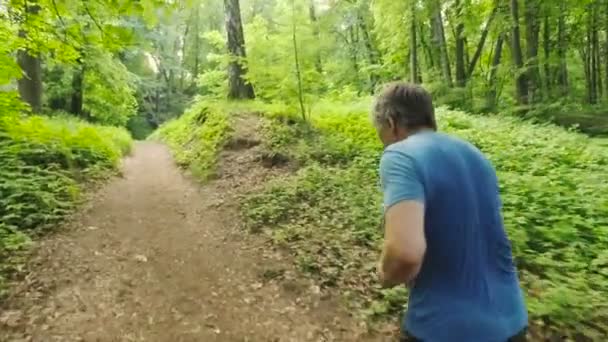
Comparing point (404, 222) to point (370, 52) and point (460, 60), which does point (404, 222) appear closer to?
point (460, 60)

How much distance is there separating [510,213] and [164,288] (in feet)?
13.7

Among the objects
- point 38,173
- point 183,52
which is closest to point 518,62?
point 38,173

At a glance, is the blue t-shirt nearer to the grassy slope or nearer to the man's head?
the man's head

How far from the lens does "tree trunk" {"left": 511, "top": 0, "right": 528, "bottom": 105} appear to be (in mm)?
13721

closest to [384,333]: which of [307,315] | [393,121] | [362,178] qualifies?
[307,315]

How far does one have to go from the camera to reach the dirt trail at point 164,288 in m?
4.38

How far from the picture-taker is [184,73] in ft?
124

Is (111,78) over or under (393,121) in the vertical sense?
over

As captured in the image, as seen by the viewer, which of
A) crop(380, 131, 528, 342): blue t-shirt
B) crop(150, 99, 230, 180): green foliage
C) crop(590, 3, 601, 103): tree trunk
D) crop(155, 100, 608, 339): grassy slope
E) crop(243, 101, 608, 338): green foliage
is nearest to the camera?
crop(380, 131, 528, 342): blue t-shirt

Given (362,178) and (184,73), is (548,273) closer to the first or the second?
(362,178)

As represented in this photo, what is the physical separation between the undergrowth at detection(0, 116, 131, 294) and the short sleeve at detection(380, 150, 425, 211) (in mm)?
4803

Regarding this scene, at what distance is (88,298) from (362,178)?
16.3 feet

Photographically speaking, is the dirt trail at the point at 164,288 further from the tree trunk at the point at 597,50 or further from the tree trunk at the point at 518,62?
the tree trunk at the point at 597,50

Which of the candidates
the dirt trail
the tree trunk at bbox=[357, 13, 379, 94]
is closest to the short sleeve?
the dirt trail
